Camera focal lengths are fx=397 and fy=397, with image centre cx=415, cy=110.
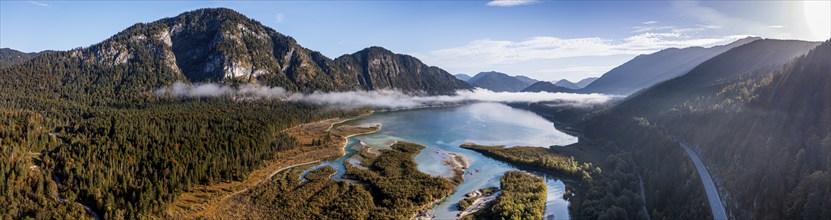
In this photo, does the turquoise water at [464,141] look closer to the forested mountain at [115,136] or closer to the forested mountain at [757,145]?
the forested mountain at [757,145]

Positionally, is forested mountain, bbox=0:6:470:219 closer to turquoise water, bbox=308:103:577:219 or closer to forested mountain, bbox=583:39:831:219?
turquoise water, bbox=308:103:577:219

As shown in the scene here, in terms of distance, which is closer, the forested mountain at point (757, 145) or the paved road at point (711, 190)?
the forested mountain at point (757, 145)

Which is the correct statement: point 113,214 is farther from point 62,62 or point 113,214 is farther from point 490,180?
point 62,62

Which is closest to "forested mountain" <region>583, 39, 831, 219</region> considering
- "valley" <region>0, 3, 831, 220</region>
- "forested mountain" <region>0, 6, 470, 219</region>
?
"valley" <region>0, 3, 831, 220</region>

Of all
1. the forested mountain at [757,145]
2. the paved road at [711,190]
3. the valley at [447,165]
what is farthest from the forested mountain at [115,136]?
the forested mountain at [757,145]

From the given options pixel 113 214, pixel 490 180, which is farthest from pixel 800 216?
pixel 113 214
